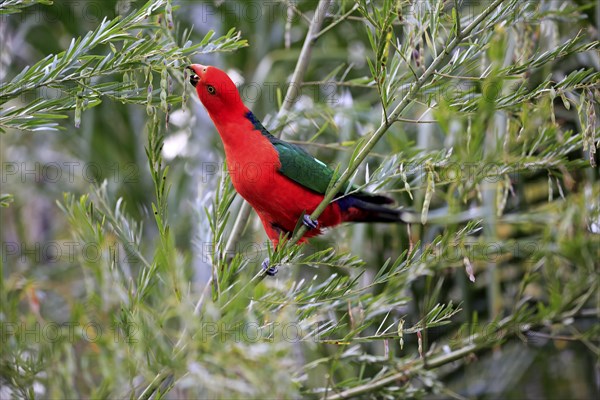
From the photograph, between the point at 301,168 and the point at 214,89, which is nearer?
the point at 214,89

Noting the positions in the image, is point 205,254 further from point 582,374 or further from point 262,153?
point 582,374

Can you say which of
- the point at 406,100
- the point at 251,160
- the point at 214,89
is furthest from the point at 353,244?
the point at 406,100

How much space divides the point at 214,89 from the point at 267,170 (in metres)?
0.23

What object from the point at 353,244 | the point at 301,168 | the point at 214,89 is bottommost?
the point at 353,244

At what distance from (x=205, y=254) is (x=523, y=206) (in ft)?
3.70

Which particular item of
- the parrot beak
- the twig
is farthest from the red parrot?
the twig

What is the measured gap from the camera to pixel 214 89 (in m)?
1.37

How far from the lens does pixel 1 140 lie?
306 centimetres

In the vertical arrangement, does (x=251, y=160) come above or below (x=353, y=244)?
above

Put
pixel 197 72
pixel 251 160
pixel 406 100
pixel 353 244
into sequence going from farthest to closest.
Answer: pixel 353 244
pixel 251 160
pixel 197 72
pixel 406 100

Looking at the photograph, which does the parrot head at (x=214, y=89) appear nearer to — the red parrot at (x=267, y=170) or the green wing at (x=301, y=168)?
the red parrot at (x=267, y=170)

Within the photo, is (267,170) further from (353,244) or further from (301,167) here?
(353,244)

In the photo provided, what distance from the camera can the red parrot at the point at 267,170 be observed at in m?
1.38

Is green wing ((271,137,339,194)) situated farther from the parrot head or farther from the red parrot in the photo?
the parrot head
